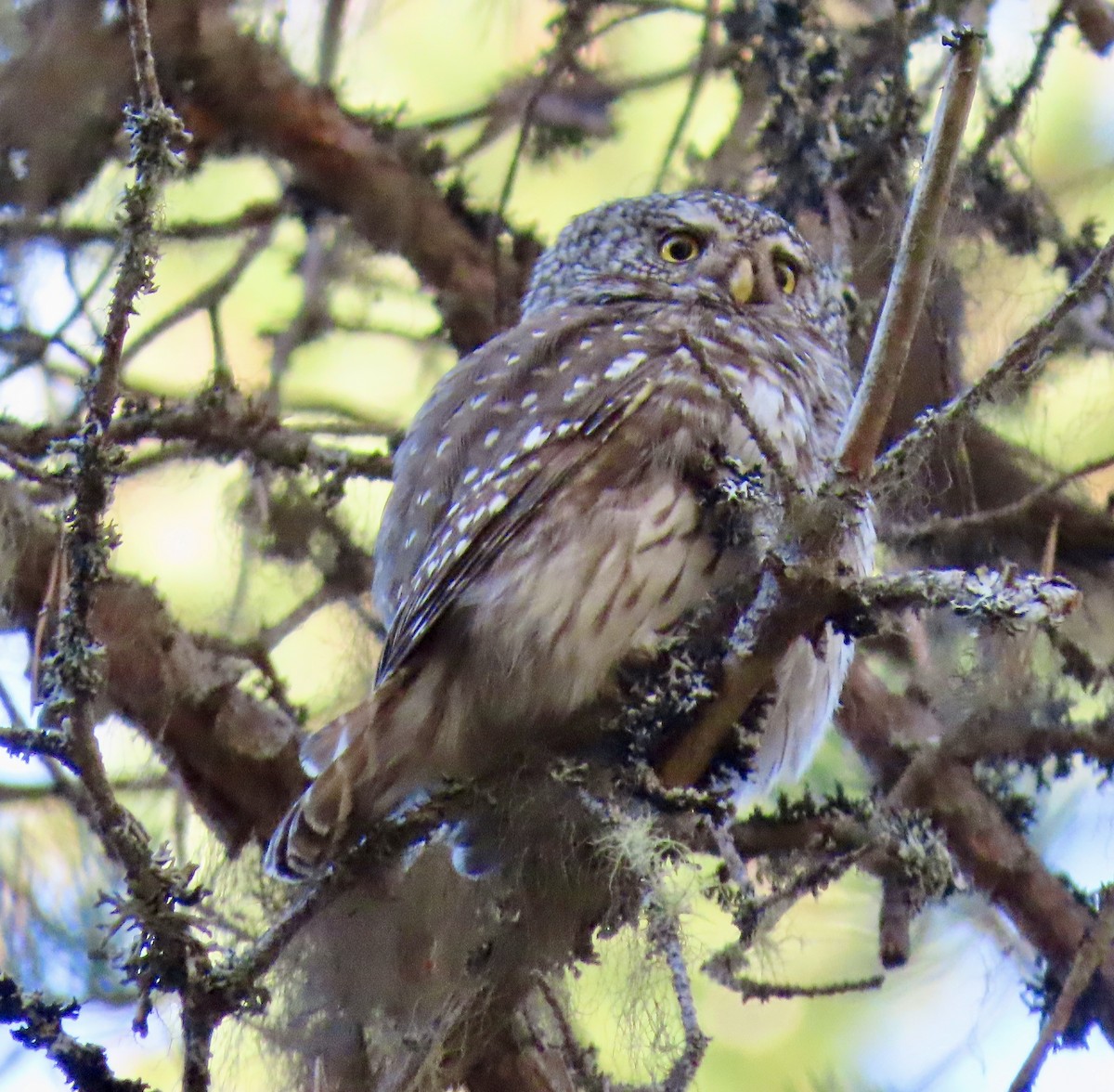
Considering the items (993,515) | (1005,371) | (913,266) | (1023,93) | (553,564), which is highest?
(1023,93)

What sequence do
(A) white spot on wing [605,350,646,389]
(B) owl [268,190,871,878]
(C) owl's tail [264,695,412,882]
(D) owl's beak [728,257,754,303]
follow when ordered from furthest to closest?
(D) owl's beak [728,257,754,303]
(A) white spot on wing [605,350,646,389]
(B) owl [268,190,871,878]
(C) owl's tail [264,695,412,882]

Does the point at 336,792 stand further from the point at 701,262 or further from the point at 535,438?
the point at 701,262

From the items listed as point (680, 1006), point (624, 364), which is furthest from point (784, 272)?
point (680, 1006)

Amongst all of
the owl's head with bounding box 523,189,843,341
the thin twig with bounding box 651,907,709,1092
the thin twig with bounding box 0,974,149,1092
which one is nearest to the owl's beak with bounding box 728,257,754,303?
the owl's head with bounding box 523,189,843,341

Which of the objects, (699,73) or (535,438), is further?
(699,73)

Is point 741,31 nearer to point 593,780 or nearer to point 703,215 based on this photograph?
point 703,215

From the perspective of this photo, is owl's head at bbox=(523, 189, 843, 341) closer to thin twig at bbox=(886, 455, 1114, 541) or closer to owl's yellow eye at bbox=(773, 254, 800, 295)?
owl's yellow eye at bbox=(773, 254, 800, 295)
